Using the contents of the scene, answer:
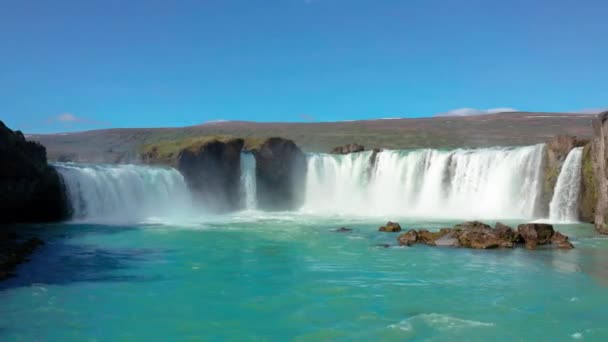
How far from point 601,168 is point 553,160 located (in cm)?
602

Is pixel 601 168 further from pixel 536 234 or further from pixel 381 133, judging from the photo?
pixel 381 133

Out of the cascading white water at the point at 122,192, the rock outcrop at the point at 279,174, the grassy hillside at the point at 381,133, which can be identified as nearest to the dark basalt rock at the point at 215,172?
the cascading white water at the point at 122,192

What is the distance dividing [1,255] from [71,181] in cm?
1709

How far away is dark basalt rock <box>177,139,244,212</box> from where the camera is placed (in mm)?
41250

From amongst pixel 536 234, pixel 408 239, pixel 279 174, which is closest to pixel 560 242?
pixel 536 234

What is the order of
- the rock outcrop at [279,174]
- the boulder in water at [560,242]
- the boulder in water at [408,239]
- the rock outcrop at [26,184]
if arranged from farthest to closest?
the rock outcrop at [279,174], the rock outcrop at [26,184], the boulder in water at [408,239], the boulder in water at [560,242]

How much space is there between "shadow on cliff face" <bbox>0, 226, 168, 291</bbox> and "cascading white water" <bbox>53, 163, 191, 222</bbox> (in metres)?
9.58

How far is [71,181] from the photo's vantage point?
33500 mm

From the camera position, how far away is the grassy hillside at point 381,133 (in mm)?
92438

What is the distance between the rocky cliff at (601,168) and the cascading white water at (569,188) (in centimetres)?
265

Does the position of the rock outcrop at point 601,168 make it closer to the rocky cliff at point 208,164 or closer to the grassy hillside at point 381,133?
the rocky cliff at point 208,164

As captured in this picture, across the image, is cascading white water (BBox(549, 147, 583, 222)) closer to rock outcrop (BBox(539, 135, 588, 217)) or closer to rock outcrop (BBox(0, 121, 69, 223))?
rock outcrop (BBox(539, 135, 588, 217))

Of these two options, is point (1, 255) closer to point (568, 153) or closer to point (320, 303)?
point (320, 303)

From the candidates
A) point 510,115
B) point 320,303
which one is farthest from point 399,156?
point 510,115
